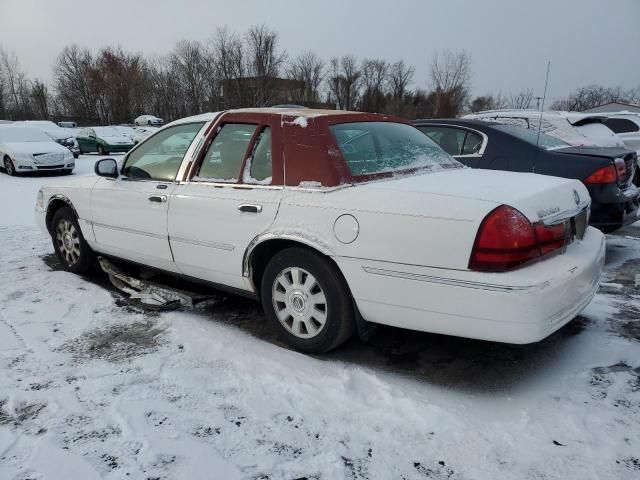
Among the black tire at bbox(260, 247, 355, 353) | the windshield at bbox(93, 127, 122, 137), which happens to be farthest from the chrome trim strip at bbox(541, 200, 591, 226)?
the windshield at bbox(93, 127, 122, 137)

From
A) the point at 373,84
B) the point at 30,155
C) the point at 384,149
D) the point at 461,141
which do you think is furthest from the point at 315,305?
the point at 373,84

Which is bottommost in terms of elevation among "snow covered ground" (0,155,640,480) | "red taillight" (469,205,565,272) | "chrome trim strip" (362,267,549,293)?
"snow covered ground" (0,155,640,480)

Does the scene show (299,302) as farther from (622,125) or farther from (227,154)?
(622,125)

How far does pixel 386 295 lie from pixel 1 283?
3.81 meters

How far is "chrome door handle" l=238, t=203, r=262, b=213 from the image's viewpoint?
10.3 ft

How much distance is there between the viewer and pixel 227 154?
355 centimetres

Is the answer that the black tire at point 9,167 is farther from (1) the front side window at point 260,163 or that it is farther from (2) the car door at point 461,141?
(1) the front side window at point 260,163

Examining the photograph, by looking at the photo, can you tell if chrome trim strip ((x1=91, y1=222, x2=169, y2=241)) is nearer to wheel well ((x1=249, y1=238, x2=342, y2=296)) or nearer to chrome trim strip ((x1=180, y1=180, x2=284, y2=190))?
chrome trim strip ((x1=180, y1=180, x2=284, y2=190))

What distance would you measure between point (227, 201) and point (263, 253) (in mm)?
429

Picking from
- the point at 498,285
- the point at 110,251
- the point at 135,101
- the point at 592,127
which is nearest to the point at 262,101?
the point at 135,101

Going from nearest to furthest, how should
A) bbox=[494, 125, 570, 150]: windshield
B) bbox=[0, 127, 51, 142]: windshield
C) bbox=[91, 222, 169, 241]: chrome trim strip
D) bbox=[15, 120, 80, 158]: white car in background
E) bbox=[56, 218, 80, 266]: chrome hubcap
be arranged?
bbox=[91, 222, 169, 241]: chrome trim strip, bbox=[56, 218, 80, 266]: chrome hubcap, bbox=[494, 125, 570, 150]: windshield, bbox=[0, 127, 51, 142]: windshield, bbox=[15, 120, 80, 158]: white car in background

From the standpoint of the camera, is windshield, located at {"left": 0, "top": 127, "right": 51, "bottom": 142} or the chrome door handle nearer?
the chrome door handle

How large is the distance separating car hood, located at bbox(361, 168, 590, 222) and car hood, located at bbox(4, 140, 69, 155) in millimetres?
13896

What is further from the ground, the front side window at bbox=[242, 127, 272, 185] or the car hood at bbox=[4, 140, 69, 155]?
the front side window at bbox=[242, 127, 272, 185]
